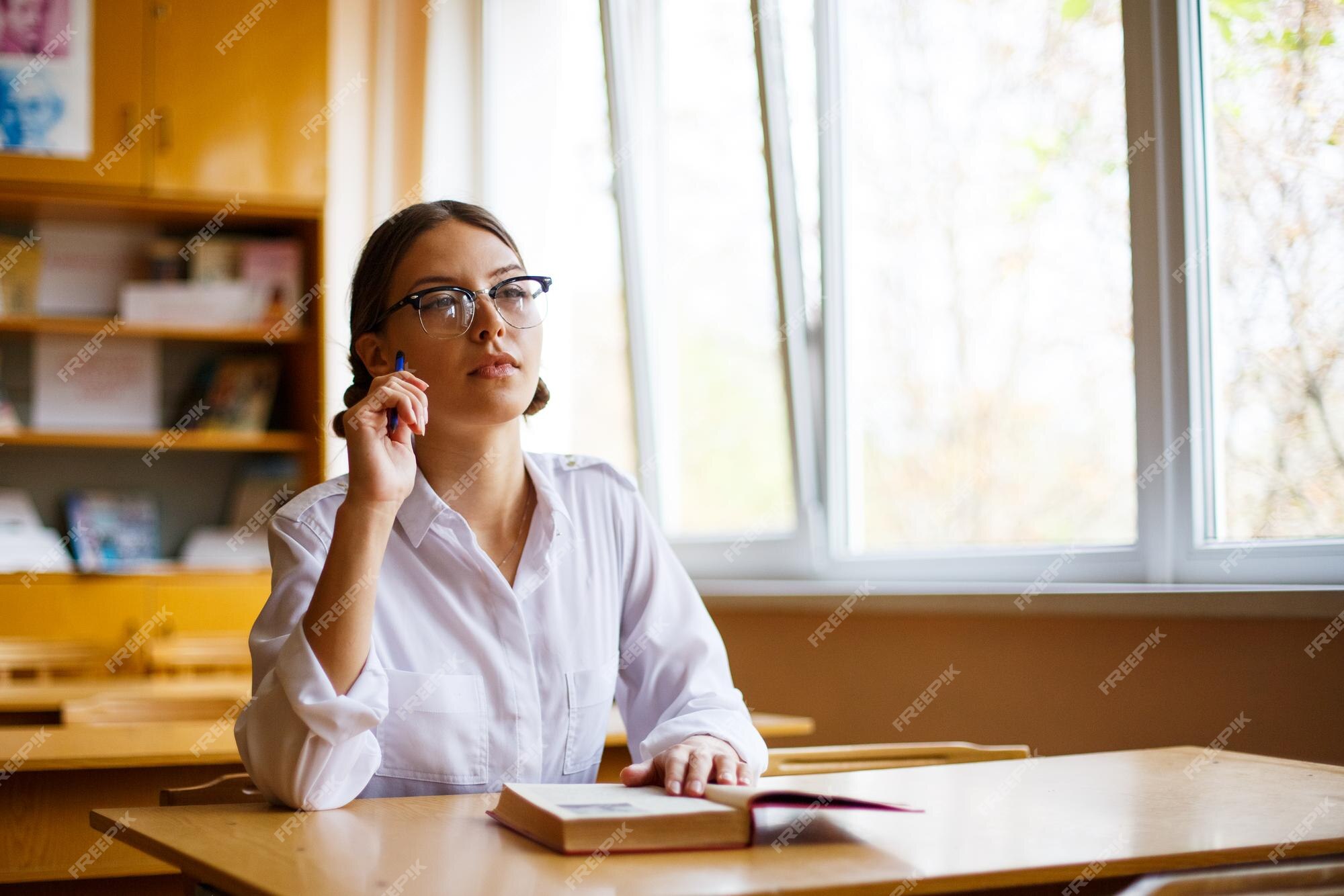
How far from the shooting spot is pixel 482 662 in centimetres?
168

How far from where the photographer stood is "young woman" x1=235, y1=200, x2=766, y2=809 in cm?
145

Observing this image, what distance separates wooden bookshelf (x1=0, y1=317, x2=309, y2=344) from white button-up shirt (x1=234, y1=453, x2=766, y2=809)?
2.69 m

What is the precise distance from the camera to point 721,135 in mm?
4180

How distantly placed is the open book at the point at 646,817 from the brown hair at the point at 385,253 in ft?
2.43

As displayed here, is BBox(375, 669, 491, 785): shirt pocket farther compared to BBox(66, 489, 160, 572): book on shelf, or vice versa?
BBox(66, 489, 160, 572): book on shelf

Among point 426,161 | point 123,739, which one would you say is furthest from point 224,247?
point 123,739

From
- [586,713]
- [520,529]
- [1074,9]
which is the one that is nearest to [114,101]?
[1074,9]

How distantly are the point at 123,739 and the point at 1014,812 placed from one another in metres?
1.45

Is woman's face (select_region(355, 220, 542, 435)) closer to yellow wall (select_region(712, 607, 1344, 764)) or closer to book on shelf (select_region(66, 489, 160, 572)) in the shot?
yellow wall (select_region(712, 607, 1344, 764))

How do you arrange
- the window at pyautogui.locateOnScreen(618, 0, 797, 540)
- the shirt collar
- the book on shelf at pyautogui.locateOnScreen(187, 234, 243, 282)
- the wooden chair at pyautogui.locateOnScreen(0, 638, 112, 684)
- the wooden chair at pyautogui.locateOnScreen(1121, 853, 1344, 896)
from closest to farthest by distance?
1. the wooden chair at pyautogui.locateOnScreen(1121, 853, 1344, 896)
2. the shirt collar
3. the wooden chair at pyautogui.locateOnScreen(0, 638, 112, 684)
4. the window at pyautogui.locateOnScreen(618, 0, 797, 540)
5. the book on shelf at pyautogui.locateOnScreen(187, 234, 243, 282)

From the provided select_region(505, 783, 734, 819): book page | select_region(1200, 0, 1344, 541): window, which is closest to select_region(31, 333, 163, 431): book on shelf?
select_region(1200, 0, 1344, 541): window

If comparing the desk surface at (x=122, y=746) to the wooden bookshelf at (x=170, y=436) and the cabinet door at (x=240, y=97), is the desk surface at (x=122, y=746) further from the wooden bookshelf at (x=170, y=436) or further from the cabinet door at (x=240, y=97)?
the cabinet door at (x=240, y=97)

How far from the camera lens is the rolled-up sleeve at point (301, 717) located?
1.41 meters

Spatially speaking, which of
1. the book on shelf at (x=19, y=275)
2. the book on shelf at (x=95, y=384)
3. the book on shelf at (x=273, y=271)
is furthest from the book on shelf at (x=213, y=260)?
the book on shelf at (x=19, y=275)
